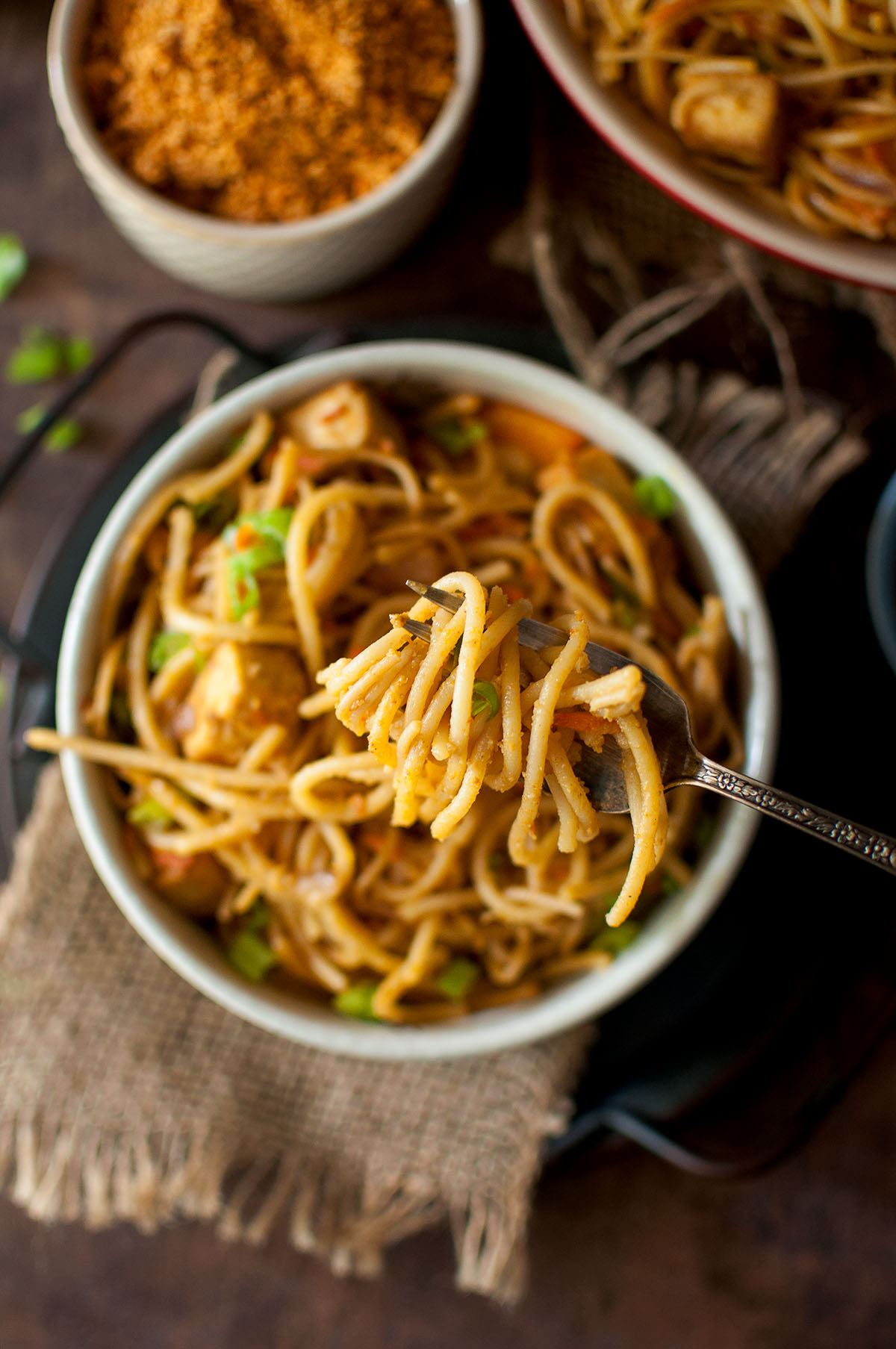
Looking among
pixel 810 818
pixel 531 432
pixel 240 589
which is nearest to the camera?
pixel 810 818

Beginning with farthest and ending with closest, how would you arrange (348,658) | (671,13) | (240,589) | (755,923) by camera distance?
(755,923) < (671,13) < (240,589) < (348,658)

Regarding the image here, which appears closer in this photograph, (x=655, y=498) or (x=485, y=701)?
(x=485, y=701)

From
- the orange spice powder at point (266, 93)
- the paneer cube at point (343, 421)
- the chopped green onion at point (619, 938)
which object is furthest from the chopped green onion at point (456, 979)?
the orange spice powder at point (266, 93)

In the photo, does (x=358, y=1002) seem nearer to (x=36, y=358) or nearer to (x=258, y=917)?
(x=258, y=917)

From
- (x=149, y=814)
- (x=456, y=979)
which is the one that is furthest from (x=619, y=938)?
(x=149, y=814)

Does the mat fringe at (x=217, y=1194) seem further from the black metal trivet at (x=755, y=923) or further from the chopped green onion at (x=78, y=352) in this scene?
the chopped green onion at (x=78, y=352)

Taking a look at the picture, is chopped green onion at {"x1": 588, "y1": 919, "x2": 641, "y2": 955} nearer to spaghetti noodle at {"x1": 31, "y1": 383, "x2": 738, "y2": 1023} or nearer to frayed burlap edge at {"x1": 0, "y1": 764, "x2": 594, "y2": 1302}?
spaghetti noodle at {"x1": 31, "y1": 383, "x2": 738, "y2": 1023}

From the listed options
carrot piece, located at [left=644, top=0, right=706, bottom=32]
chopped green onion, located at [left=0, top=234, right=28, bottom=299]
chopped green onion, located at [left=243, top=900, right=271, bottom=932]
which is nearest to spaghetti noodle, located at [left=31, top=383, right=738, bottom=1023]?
chopped green onion, located at [left=243, top=900, right=271, bottom=932]

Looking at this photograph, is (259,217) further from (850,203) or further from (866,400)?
(866,400)
